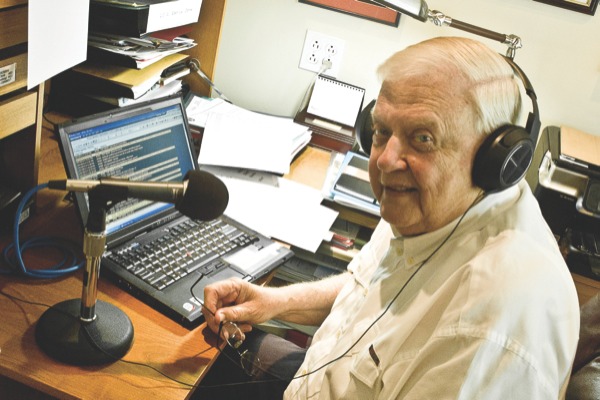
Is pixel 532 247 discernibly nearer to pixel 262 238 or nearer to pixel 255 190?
pixel 262 238

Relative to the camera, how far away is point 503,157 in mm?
950

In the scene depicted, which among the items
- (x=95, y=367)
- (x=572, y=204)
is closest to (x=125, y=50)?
(x=95, y=367)

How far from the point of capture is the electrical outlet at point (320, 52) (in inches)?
78.4

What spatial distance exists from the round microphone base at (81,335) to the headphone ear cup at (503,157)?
0.65 m

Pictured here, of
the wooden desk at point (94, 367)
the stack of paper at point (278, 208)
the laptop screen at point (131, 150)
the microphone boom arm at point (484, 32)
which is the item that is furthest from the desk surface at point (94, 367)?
the microphone boom arm at point (484, 32)

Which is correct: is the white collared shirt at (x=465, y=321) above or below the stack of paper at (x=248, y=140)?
above

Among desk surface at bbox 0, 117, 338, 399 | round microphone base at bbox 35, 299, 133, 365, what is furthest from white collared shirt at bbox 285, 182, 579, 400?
round microphone base at bbox 35, 299, 133, 365

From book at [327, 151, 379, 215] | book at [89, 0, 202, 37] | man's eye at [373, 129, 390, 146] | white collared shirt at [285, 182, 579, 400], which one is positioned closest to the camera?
white collared shirt at [285, 182, 579, 400]

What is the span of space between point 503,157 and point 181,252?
0.67 meters

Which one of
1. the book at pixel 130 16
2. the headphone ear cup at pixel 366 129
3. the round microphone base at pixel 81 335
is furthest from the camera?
the book at pixel 130 16

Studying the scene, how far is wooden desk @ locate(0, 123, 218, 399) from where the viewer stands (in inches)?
37.5

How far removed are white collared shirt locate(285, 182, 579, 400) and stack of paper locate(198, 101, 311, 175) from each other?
1.92 ft

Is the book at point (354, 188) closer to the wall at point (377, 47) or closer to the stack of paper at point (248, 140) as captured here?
the stack of paper at point (248, 140)

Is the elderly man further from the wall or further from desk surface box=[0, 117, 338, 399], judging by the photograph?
the wall
